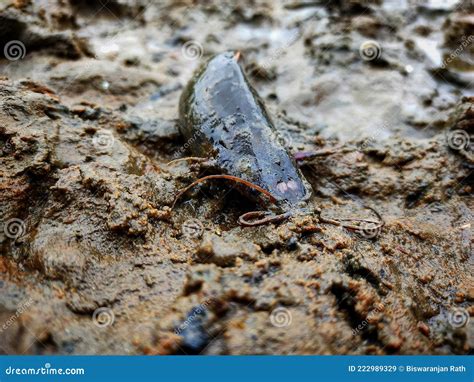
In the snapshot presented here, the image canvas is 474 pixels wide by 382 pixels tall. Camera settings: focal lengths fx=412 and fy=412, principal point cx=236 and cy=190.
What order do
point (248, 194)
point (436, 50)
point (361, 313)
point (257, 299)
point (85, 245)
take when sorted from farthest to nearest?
point (436, 50) → point (248, 194) → point (85, 245) → point (361, 313) → point (257, 299)

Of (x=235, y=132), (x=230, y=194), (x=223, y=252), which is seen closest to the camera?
→ (x=223, y=252)

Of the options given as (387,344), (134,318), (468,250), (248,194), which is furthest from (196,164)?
(468,250)

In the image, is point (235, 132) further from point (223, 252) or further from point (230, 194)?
point (223, 252)

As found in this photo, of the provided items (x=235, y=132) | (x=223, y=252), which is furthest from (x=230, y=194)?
(x=223, y=252)

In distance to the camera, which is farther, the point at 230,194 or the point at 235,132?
the point at 235,132

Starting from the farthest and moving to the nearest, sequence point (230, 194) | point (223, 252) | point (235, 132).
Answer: point (235, 132), point (230, 194), point (223, 252)

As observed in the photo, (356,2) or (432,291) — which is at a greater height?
(356,2)

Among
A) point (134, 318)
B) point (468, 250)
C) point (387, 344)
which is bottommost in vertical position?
point (468, 250)

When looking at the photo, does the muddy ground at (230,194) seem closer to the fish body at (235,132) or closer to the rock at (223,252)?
the rock at (223,252)

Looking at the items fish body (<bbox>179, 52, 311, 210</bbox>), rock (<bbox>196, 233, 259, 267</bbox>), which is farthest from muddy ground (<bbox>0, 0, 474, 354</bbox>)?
fish body (<bbox>179, 52, 311, 210</bbox>)

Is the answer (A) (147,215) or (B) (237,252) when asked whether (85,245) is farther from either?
(B) (237,252)
